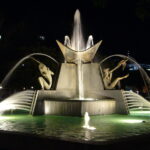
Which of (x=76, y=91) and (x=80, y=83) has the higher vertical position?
(x=80, y=83)

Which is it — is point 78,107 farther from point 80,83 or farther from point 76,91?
point 80,83

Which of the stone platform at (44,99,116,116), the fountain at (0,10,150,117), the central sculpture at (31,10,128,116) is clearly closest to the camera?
the stone platform at (44,99,116,116)

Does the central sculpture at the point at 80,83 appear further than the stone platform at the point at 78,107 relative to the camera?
Yes

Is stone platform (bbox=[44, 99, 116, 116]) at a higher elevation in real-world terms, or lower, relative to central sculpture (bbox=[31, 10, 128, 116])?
lower

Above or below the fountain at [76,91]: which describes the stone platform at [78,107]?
below

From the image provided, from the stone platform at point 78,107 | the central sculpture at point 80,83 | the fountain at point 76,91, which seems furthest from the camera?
the central sculpture at point 80,83

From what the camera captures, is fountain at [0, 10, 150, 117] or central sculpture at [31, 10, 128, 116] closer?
fountain at [0, 10, 150, 117]

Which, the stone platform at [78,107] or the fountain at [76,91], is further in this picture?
the fountain at [76,91]

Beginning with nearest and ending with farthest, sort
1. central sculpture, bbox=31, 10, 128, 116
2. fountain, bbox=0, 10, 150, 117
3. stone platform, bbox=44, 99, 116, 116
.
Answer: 1. stone platform, bbox=44, 99, 116, 116
2. fountain, bbox=0, 10, 150, 117
3. central sculpture, bbox=31, 10, 128, 116

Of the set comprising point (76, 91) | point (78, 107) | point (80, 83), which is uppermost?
point (80, 83)

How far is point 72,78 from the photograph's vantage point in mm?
21672

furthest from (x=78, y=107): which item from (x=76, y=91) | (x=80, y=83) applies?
(x=80, y=83)

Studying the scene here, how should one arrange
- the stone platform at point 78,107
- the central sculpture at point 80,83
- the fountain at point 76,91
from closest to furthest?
the stone platform at point 78,107
the fountain at point 76,91
the central sculpture at point 80,83

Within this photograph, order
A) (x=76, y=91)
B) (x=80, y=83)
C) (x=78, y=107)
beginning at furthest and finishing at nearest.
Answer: (x=80, y=83) → (x=76, y=91) → (x=78, y=107)
